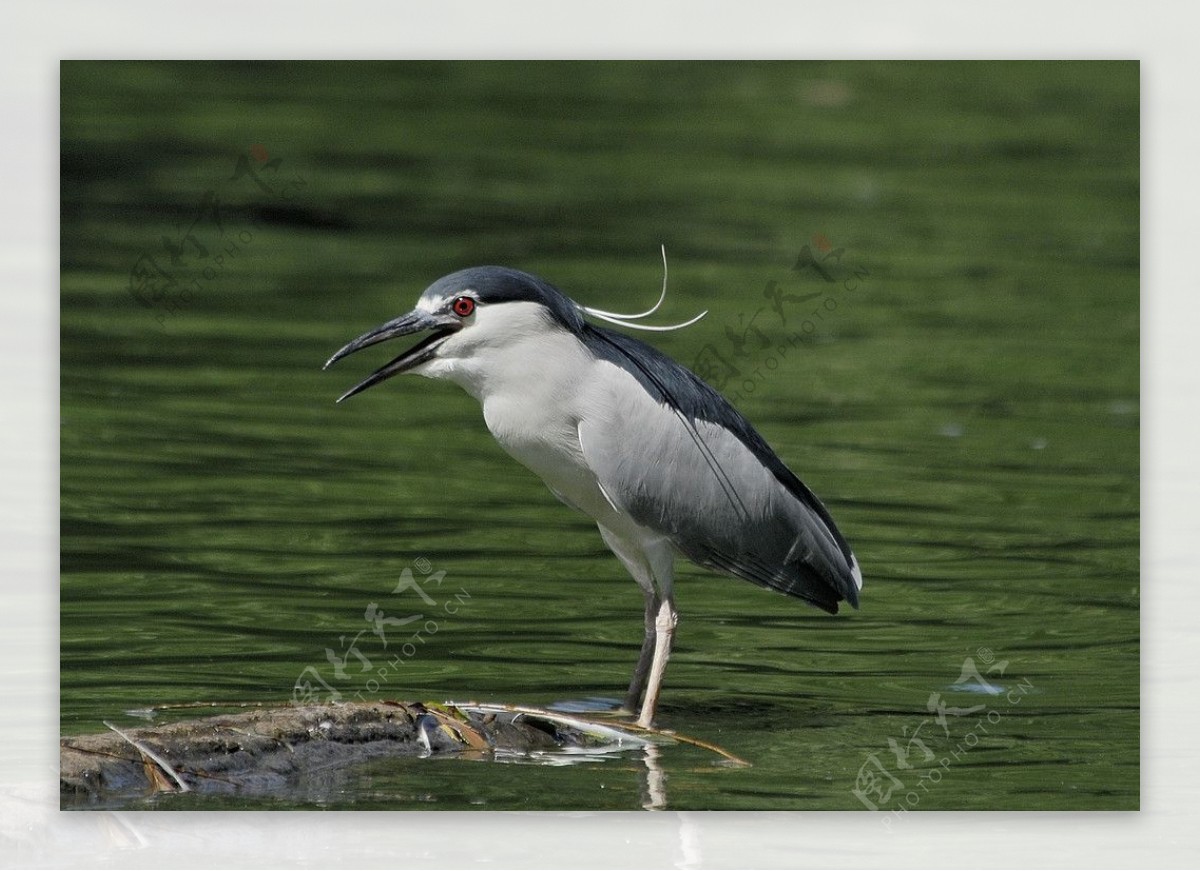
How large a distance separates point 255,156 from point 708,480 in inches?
166

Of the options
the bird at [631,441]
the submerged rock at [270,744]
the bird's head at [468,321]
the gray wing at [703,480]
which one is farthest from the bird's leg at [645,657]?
the bird's head at [468,321]

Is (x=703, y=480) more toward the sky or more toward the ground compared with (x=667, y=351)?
more toward the ground

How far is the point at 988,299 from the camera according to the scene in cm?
973

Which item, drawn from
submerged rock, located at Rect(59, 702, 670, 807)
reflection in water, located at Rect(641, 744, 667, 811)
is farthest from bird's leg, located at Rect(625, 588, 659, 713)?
submerged rock, located at Rect(59, 702, 670, 807)

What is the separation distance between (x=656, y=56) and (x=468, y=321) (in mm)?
839

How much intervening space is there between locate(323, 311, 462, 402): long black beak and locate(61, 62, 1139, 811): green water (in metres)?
0.90

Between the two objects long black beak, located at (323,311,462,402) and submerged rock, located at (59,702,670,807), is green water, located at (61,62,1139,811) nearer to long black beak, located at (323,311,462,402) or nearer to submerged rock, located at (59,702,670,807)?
submerged rock, located at (59,702,670,807)

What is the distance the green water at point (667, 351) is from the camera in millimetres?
5801

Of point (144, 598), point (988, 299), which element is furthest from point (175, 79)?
point (988, 299)

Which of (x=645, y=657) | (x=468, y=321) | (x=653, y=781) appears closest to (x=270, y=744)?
(x=653, y=781)

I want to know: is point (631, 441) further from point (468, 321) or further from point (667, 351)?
point (667, 351)

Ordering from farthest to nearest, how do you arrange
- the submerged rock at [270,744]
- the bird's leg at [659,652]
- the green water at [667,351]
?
the green water at [667,351] < the bird's leg at [659,652] < the submerged rock at [270,744]

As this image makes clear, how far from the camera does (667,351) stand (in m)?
9.21

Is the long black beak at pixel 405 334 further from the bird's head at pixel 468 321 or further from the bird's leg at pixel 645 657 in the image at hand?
the bird's leg at pixel 645 657
